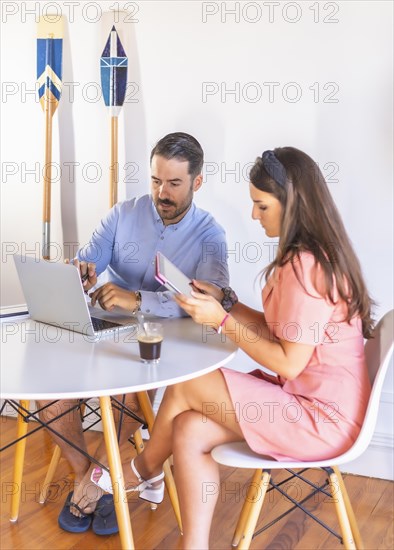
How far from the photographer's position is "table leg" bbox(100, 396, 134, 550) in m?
1.73

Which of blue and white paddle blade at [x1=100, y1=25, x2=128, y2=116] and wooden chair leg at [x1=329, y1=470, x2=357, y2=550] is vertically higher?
blue and white paddle blade at [x1=100, y1=25, x2=128, y2=116]

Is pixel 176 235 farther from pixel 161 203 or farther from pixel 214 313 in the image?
pixel 214 313

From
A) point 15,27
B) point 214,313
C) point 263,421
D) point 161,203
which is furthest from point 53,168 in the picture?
point 263,421

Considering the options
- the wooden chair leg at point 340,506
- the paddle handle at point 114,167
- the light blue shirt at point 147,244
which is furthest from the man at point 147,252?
the wooden chair leg at point 340,506

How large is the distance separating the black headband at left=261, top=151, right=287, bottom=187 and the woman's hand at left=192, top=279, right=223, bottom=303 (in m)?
0.43

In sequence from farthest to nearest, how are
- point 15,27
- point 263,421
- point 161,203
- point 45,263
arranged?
1. point 15,27
2. point 161,203
3. point 45,263
4. point 263,421

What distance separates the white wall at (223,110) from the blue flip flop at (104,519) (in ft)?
3.18

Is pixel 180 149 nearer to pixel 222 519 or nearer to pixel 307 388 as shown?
pixel 307 388

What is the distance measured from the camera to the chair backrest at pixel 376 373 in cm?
168

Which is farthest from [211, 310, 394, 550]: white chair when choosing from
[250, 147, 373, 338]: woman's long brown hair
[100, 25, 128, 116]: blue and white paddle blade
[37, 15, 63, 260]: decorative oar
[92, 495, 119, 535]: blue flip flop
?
[37, 15, 63, 260]: decorative oar

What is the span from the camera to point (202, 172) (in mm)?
2740

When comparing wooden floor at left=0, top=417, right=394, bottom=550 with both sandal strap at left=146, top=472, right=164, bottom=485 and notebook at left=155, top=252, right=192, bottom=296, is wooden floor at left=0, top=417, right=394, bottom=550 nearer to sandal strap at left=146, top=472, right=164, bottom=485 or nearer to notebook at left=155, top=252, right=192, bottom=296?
sandal strap at left=146, top=472, right=164, bottom=485

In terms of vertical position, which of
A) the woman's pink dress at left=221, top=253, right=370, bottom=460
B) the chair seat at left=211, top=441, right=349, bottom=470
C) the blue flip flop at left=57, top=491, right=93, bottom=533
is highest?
the woman's pink dress at left=221, top=253, right=370, bottom=460

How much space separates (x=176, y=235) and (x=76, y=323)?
0.64 metres
